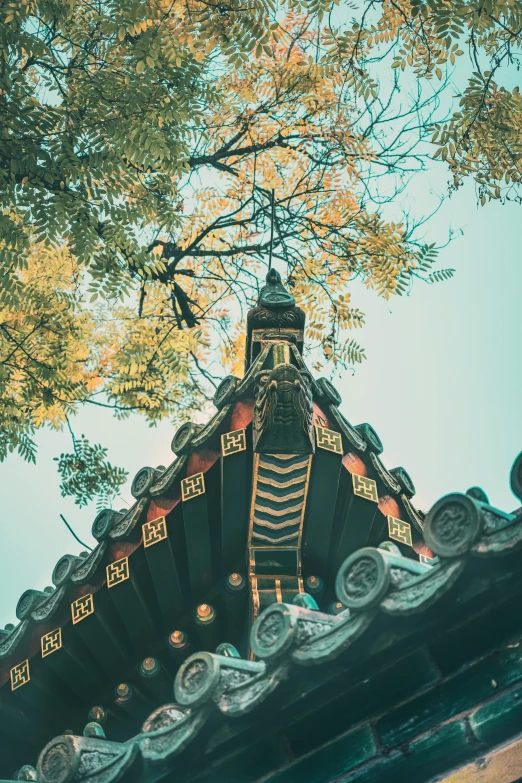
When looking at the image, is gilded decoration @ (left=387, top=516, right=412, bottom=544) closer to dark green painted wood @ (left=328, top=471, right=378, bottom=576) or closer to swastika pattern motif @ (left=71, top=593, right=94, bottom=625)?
dark green painted wood @ (left=328, top=471, right=378, bottom=576)

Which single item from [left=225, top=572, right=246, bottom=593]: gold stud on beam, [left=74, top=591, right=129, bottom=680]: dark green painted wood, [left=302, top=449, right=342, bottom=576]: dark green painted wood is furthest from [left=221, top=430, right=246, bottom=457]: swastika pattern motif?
[left=74, top=591, right=129, bottom=680]: dark green painted wood

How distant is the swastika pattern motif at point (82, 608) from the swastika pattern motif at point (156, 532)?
593mm

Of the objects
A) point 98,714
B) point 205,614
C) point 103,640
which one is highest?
point 103,640

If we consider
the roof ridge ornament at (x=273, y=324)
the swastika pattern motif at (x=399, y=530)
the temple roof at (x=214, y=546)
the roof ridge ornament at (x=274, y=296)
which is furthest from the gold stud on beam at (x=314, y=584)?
the roof ridge ornament at (x=274, y=296)

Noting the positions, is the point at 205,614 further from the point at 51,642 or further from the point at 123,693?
the point at 51,642

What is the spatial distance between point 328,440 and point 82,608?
209cm

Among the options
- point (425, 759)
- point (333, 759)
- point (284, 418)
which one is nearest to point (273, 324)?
point (284, 418)

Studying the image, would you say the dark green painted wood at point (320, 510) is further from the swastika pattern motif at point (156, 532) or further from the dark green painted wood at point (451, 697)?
the dark green painted wood at point (451, 697)

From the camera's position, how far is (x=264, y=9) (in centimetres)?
700

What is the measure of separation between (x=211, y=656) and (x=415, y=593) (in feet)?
3.07

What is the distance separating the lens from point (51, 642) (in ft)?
20.6

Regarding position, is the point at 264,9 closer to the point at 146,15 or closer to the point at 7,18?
the point at 146,15

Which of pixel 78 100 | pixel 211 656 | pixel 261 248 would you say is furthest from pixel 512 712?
pixel 261 248

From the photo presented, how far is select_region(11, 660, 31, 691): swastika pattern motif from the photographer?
6.30 m
